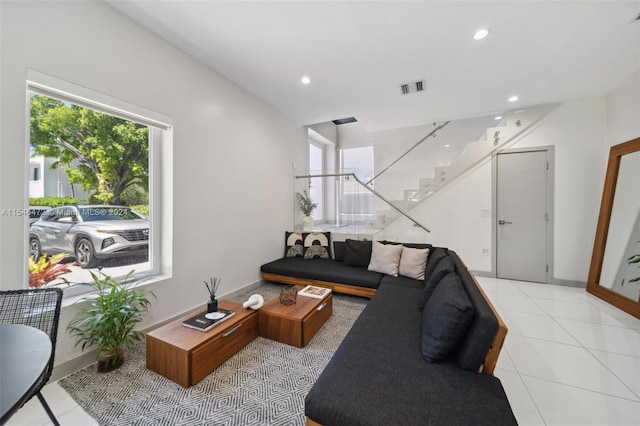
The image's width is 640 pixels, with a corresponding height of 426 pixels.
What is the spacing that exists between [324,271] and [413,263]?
1224 mm

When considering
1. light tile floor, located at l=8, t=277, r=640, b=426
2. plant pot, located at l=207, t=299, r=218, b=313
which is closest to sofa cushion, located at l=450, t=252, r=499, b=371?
light tile floor, located at l=8, t=277, r=640, b=426

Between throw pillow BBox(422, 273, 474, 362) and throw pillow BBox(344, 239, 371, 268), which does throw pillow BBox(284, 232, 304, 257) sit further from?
throw pillow BBox(422, 273, 474, 362)

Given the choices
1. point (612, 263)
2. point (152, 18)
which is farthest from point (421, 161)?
point (152, 18)

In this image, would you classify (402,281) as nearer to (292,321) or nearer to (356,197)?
(292,321)

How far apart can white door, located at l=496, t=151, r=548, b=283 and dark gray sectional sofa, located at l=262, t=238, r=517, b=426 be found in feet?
10.2

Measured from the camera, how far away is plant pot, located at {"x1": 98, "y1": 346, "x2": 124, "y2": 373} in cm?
185

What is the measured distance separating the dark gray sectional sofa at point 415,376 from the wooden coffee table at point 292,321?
59cm

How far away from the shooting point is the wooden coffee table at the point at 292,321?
7.18 ft

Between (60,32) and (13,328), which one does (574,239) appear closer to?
(13,328)

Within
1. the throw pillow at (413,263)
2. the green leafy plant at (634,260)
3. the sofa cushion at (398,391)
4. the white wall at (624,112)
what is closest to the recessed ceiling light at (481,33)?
the throw pillow at (413,263)

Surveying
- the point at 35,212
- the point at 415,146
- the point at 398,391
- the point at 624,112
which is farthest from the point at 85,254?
the point at 624,112

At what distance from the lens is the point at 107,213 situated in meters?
2.23

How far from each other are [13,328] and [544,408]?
294 cm

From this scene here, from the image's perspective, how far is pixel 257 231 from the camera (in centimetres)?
380
